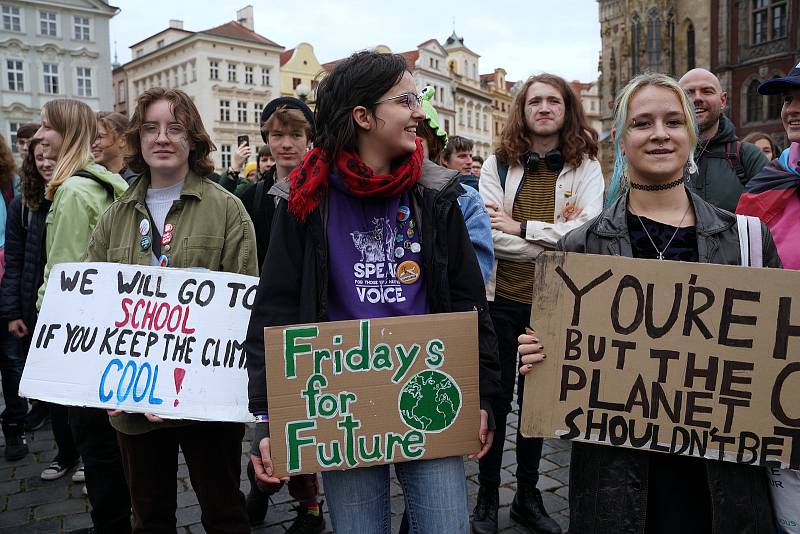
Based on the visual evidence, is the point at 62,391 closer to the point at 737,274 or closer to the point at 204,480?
the point at 204,480

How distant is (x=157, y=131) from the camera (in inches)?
119

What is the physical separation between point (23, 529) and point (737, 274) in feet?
13.5

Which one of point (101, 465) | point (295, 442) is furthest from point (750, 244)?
point (101, 465)

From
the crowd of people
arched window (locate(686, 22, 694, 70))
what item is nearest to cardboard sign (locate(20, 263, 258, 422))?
the crowd of people

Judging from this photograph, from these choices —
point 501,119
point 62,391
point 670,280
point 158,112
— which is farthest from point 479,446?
point 501,119

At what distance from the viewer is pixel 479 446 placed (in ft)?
7.50

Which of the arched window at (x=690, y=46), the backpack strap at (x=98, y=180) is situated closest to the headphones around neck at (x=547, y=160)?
the backpack strap at (x=98, y=180)

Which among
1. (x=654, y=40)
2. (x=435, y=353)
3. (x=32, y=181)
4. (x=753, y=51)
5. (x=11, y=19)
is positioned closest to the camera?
(x=435, y=353)

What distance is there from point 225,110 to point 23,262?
5333cm

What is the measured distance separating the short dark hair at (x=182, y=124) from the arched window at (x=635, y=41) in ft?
129

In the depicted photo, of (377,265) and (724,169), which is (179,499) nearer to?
(377,265)

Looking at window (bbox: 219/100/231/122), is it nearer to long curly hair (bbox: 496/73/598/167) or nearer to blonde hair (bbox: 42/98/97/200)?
blonde hair (bbox: 42/98/97/200)

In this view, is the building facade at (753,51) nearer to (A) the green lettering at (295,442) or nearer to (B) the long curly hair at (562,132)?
(B) the long curly hair at (562,132)

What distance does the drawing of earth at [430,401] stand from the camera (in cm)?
220
